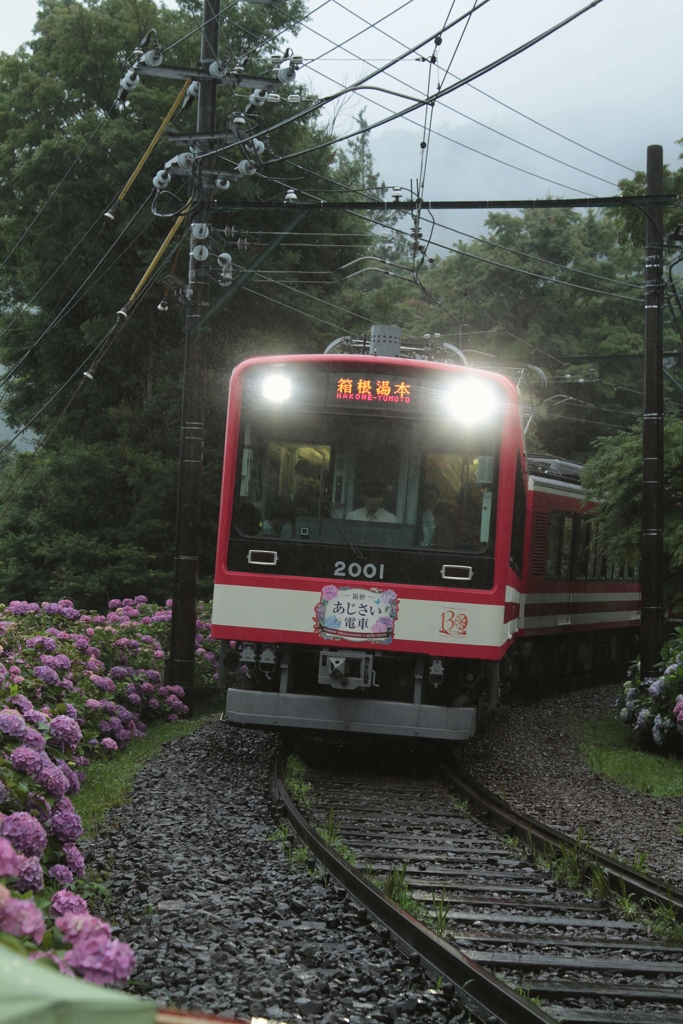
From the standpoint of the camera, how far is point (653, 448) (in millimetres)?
14875

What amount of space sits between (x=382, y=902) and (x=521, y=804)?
14.0 feet

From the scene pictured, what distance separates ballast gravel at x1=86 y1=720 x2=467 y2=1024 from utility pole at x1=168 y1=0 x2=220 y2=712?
558cm

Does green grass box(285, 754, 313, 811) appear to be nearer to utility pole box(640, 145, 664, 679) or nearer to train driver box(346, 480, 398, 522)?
train driver box(346, 480, 398, 522)

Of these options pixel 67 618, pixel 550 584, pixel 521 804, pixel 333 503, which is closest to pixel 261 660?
pixel 333 503

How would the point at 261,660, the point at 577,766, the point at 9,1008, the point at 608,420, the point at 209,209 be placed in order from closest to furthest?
the point at 9,1008 → the point at 261,660 → the point at 577,766 → the point at 209,209 → the point at 608,420

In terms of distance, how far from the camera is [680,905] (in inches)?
234

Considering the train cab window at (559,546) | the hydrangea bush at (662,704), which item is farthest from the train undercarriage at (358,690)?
the train cab window at (559,546)

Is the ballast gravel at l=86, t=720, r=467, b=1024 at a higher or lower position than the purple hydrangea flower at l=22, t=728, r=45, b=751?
lower

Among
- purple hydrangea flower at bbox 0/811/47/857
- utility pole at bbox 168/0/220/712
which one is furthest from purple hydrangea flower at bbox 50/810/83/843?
utility pole at bbox 168/0/220/712

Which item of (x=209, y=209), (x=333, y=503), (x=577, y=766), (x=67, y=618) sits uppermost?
(x=209, y=209)

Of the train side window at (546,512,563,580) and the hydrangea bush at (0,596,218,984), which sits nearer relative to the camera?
the hydrangea bush at (0,596,218,984)

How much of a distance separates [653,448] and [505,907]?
31.9 feet

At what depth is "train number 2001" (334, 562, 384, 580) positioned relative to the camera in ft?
33.1

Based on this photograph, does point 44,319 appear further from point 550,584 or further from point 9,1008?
point 9,1008
